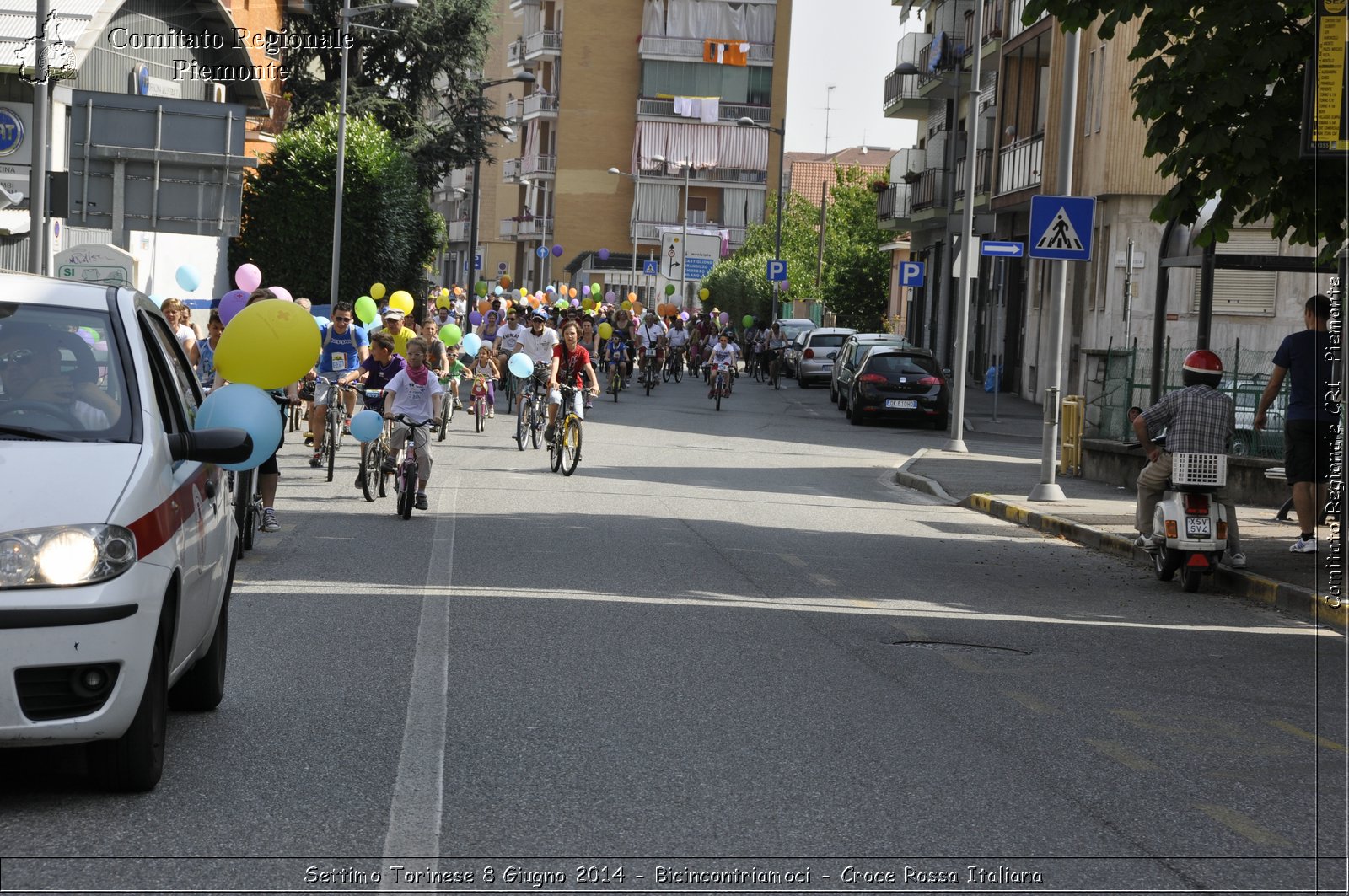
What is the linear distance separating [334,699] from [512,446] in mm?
18662

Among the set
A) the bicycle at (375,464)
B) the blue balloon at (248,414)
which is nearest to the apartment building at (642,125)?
the bicycle at (375,464)

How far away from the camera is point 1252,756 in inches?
289

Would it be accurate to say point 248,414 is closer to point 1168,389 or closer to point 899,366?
point 1168,389

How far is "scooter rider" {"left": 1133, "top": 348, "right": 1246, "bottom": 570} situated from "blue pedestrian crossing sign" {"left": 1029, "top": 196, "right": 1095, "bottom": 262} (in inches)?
225

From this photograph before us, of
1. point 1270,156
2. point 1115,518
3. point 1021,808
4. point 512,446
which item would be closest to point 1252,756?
point 1021,808

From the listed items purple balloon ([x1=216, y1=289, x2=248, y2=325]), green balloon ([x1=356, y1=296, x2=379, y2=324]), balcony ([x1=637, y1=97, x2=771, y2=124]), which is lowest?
purple balloon ([x1=216, y1=289, x2=248, y2=325])

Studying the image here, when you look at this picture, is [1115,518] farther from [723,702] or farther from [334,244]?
[334,244]

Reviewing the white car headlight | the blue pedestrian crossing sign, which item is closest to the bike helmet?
the blue pedestrian crossing sign

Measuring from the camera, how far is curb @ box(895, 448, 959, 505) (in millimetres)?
22172

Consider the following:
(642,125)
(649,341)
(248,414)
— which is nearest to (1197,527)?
(248,414)

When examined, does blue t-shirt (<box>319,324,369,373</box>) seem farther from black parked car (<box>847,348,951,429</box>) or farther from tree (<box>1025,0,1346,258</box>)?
black parked car (<box>847,348,951,429</box>)

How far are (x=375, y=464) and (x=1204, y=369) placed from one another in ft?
25.8

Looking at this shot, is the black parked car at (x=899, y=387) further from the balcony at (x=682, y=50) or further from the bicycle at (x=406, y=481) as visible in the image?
the balcony at (x=682, y=50)

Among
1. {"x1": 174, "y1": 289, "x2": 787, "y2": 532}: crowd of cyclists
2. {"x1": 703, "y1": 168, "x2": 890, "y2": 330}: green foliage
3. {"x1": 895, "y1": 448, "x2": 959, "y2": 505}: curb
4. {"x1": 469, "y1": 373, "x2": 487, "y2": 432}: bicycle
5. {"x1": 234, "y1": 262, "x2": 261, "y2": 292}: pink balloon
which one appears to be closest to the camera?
{"x1": 174, "y1": 289, "x2": 787, "y2": 532}: crowd of cyclists
